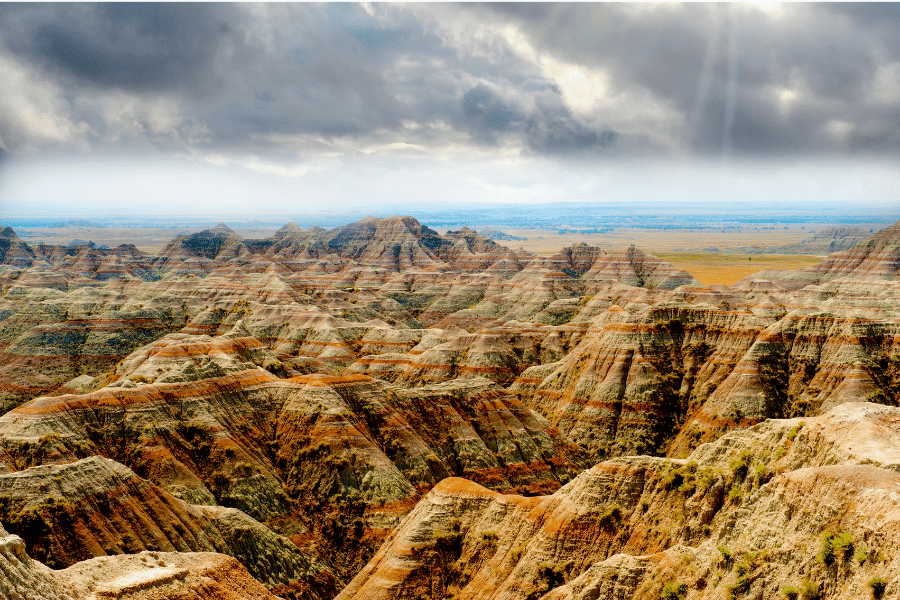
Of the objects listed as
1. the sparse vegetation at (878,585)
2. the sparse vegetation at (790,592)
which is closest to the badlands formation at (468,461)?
the sparse vegetation at (878,585)

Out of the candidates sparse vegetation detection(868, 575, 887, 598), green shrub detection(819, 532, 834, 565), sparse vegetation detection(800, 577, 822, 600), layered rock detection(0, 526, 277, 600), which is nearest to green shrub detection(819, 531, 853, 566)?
green shrub detection(819, 532, 834, 565)

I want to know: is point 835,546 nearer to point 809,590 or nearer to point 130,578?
point 809,590

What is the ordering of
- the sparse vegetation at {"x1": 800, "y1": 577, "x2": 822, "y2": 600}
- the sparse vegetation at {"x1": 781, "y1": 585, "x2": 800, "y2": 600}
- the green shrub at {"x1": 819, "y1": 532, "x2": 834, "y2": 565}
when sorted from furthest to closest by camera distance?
the sparse vegetation at {"x1": 781, "y1": 585, "x2": 800, "y2": 600} → the green shrub at {"x1": 819, "y1": 532, "x2": 834, "y2": 565} → the sparse vegetation at {"x1": 800, "y1": 577, "x2": 822, "y2": 600}

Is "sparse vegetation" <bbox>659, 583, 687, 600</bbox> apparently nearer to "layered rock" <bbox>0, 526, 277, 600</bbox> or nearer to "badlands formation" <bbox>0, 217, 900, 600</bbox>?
"badlands formation" <bbox>0, 217, 900, 600</bbox>

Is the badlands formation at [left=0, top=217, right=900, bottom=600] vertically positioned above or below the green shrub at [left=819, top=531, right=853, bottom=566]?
below

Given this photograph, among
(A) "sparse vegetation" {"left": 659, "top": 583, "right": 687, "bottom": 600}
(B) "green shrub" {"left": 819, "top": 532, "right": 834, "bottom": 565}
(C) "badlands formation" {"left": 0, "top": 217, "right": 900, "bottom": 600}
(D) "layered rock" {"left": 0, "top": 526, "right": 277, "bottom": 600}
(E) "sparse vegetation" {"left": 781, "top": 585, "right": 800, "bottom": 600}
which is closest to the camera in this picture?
(B) "green shrub" {"left": 819, "top": 532, "right": 834, "bottom": 565}

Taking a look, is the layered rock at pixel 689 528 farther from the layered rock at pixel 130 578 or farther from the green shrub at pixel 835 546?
the layered rock at pixel 130 578

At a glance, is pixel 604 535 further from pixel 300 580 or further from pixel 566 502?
pixel 300 580

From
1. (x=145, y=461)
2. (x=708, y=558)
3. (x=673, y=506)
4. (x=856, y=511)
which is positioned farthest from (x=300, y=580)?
(x=856, y=511)

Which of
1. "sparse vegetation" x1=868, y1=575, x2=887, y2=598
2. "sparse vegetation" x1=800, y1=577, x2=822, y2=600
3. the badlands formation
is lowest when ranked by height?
the badlands formation

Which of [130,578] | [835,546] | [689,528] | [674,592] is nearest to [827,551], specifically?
[835,546]
